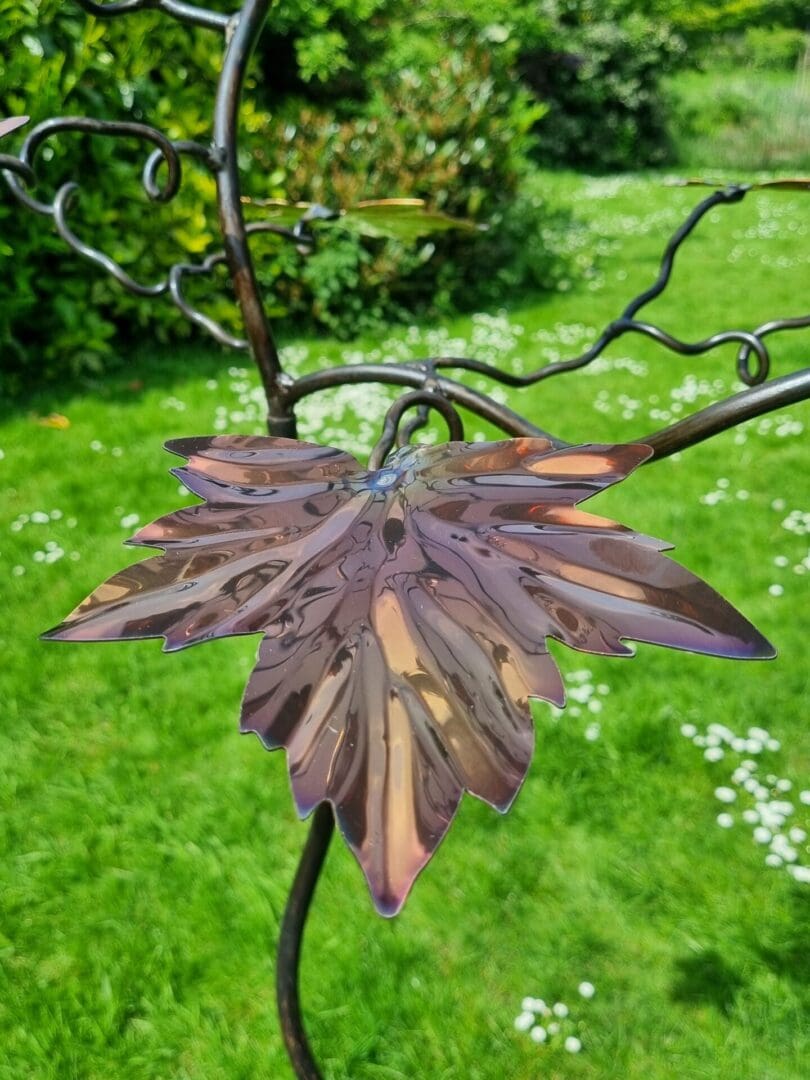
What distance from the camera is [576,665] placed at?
8.56 ft

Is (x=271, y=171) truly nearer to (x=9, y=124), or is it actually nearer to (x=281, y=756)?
(x=281, y=756)

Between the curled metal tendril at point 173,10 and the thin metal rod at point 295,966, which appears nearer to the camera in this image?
the thin metal rod at point 295,966

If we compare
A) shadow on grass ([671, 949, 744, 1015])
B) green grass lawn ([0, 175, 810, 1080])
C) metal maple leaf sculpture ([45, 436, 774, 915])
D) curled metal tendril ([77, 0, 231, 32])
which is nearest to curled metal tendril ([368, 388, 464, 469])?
metal maple leaf sculpture ([45, 436, 774, 915])

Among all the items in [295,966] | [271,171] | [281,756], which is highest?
[295,966]

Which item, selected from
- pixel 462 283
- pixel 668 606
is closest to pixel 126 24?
pixel 462 283

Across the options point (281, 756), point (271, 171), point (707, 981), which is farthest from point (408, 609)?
point (271, 171)

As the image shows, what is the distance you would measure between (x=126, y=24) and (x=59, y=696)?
10.7 feet

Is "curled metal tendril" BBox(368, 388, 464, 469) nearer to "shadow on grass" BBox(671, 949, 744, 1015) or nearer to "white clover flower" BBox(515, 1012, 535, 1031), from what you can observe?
"white clover flower" BBox(515, 1012, 535, 1031)

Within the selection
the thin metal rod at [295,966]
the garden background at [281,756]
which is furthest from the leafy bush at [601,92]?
the thin metal rod at [295,966]

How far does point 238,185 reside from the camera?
63 centimetres

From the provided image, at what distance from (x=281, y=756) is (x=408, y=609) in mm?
2119

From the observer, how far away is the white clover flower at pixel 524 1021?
65.2 inches

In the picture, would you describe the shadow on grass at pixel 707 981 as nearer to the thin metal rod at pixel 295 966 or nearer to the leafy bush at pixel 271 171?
the thin metal rod at pixel 295 966

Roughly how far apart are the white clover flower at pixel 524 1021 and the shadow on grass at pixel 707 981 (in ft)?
0.95
